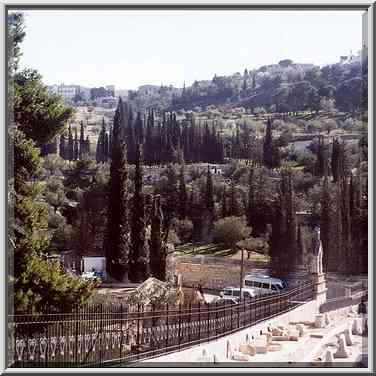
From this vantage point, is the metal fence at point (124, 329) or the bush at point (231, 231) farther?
the bush at point (231, 231)

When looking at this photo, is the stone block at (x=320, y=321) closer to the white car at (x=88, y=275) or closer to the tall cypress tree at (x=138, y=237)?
the tall cypress tree at (x=138, y=237)

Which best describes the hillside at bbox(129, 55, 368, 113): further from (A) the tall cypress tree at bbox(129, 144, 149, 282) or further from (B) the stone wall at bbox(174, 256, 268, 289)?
(B) the stone wall at bbox(174, 256, 268, 289)

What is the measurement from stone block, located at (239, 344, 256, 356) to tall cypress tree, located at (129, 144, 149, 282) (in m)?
1.23

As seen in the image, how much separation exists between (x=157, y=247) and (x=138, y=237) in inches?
8.7

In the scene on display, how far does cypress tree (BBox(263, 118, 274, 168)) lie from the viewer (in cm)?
887

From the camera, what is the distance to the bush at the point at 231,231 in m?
8.87

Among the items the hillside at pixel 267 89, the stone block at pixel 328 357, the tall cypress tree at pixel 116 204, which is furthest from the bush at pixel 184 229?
the stone block at pixel 328 357

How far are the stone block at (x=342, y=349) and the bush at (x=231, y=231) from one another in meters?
1.42

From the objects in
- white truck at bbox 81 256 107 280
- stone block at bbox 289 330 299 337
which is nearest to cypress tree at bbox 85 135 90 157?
white truck at bbox 81 256 107 280

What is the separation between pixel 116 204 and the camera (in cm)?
884

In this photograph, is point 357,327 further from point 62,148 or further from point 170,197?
point 62,148

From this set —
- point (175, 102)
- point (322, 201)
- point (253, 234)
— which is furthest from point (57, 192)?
point (322, 201)

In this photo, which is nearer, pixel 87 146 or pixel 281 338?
pixel 87 146

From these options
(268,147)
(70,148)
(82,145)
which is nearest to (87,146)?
(82,145)
